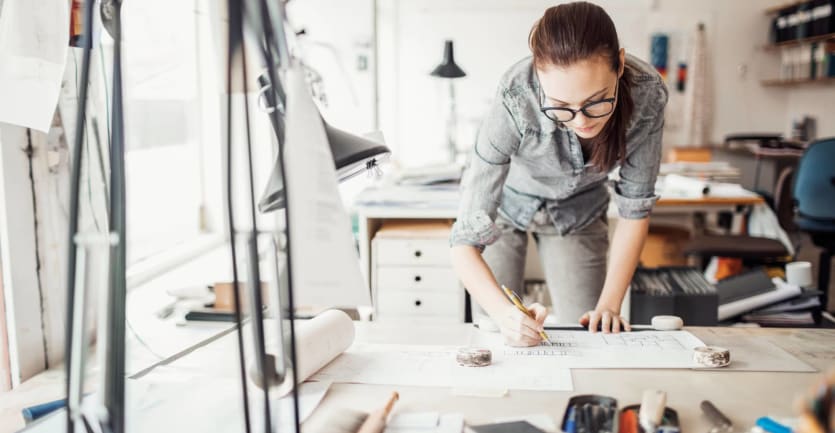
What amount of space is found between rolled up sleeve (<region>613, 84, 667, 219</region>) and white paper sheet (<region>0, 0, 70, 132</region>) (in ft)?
3.58

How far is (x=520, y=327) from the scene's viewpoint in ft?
4.00

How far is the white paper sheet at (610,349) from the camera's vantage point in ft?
3.74

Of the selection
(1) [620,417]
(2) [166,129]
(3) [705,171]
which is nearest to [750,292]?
(3) [705,171]

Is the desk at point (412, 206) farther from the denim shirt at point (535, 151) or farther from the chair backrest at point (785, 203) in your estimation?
the chair backrest at point (785, 203)

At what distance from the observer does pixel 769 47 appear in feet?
20.4

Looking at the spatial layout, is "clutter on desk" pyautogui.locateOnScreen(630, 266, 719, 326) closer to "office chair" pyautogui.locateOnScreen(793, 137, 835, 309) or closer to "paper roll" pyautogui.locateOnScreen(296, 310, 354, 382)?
"office chair" pyautogui.locateOnScreen(793, 137, 835, 309)

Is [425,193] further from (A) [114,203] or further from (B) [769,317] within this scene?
(A) [114,203]

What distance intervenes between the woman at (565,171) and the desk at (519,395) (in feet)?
0.72

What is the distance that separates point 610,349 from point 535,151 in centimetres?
49

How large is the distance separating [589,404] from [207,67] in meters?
3.13

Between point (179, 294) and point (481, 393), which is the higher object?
point (481, 393)

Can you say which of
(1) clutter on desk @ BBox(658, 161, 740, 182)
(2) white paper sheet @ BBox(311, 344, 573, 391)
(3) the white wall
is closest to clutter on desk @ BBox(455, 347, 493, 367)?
(2) white paper sheet @ BBox(311, 344, 573, 391)

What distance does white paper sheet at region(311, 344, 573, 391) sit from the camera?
106cm

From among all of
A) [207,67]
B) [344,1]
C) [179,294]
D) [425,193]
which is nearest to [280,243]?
[179,294]
